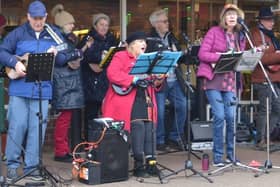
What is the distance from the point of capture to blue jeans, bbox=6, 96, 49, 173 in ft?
22.8

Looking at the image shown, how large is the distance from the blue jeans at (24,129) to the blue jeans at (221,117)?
2.05m

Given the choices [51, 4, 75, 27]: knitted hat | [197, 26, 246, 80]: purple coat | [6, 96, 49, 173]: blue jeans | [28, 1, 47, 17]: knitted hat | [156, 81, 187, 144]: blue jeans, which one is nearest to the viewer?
[28, 1, 47, 17]: knitted hat

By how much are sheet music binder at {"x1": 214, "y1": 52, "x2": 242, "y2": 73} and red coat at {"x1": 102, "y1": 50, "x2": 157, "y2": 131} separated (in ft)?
2.65

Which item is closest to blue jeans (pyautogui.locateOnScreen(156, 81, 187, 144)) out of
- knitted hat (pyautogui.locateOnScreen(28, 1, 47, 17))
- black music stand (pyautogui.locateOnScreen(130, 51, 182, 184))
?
black music stand (pyautogui.locateOnScreen(130, 51, 182, 184))

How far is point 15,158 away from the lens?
7047 millimetres

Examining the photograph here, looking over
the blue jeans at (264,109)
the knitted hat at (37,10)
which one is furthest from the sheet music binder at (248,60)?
the knitted hat at (37,10)

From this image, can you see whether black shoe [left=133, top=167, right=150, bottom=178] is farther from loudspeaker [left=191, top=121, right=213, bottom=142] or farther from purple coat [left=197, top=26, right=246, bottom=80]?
loudspeaker [left=191, top=121, right=213, bottom=142]

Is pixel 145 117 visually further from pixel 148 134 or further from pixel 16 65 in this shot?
pixel 16 65

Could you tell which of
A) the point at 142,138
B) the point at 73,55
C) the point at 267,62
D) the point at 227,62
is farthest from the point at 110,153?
the point at 267,62

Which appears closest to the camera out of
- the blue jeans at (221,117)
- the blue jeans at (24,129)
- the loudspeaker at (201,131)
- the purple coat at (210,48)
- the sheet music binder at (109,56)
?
the blue jeans at (24,129)

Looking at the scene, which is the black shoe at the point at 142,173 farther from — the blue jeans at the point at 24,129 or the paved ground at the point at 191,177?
the blue jeans at the point at 24,129

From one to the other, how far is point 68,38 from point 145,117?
1.52 m

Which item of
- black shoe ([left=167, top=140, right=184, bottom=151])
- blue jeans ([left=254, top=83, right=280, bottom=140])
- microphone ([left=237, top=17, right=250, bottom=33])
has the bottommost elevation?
black shoe ([left=167, top=140, right=184, bottom=151])

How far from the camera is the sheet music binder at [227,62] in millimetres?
7212
